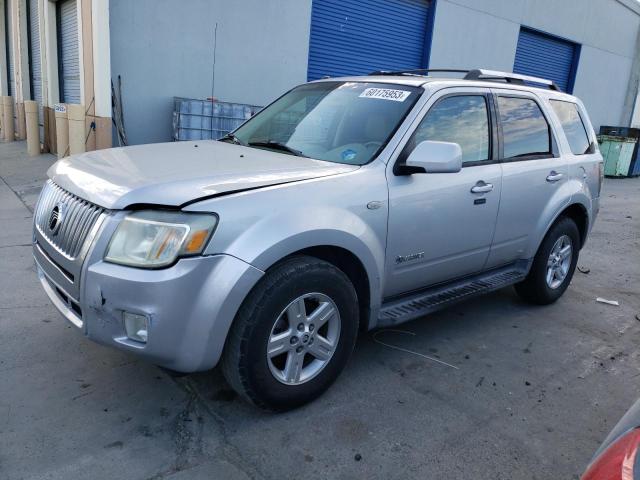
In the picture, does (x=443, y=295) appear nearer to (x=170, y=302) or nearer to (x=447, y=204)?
(x=447, y=204)

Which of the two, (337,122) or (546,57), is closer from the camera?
(337,122)

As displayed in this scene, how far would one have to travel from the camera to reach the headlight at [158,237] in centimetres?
246

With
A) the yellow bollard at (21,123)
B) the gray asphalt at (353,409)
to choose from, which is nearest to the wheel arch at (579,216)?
the gray asphalt at (353,409)

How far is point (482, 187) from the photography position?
383 centimetres

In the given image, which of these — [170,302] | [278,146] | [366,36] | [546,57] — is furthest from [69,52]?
[546,57]

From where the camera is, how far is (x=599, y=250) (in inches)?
283

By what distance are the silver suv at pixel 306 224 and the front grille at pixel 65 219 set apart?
0.6 inches

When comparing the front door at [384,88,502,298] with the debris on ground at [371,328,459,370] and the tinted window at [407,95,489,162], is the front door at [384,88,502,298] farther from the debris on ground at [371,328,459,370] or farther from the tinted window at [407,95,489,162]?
the debris on ground at [371,328,459,370]

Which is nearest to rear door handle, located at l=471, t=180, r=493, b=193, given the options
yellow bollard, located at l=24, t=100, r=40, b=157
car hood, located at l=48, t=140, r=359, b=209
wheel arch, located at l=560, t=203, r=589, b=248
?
car hood, located at l=48, t=140, r=359, b=209

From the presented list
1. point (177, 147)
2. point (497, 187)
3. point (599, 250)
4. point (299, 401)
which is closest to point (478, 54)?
point (599, 250)

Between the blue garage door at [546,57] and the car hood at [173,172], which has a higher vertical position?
the blue garage door at [546,57]

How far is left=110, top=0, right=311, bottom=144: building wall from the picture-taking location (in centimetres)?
851

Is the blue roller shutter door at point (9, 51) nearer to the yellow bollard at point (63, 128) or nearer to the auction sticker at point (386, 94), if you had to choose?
the yellow bollard at point (63, 128)

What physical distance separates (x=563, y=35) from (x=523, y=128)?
48.2 feet
